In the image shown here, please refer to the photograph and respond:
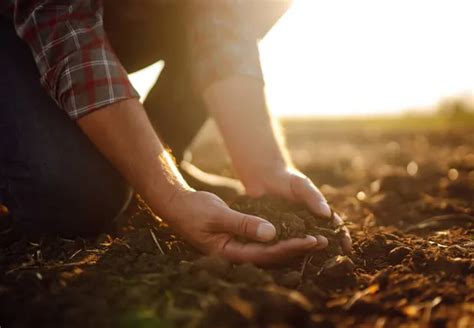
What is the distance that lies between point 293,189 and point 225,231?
0.47 m

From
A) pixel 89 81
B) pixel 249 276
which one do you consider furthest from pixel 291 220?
pixel 89 81

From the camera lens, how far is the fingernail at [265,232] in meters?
1.35

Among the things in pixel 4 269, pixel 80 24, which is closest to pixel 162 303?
pixel 4 269

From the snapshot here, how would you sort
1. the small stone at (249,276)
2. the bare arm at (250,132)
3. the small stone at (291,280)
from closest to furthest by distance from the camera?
the small stone at (249,276) → the small stone at (291,280) → the bare arm at (250,132)

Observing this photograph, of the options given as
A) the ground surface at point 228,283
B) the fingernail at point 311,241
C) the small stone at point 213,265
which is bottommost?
the ground surface at point 228,283

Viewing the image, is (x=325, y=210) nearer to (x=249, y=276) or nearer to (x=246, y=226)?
(x=246, y=226)

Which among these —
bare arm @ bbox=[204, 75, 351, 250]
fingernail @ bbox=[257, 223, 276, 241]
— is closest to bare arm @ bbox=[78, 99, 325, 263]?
fingernail @ bbox=[257, 223, 276, 241]

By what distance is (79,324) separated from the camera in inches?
41.3

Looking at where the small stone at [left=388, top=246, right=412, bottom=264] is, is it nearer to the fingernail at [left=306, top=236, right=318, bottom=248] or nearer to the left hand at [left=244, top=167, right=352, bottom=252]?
the left hand at [left=244, top=167, right=352, bottom=252]

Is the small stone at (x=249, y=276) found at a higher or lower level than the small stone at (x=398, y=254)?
higher

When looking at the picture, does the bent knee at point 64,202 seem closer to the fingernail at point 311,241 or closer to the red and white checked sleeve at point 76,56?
the red and white checked sleeve at point 76,56

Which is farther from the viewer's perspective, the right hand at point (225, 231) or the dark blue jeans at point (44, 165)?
the dark blue jeans at point (44, 165)

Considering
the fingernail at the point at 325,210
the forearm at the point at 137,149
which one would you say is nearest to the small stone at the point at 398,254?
the fingernail at the point at 325,210

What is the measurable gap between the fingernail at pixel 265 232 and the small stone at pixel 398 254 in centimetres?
47
